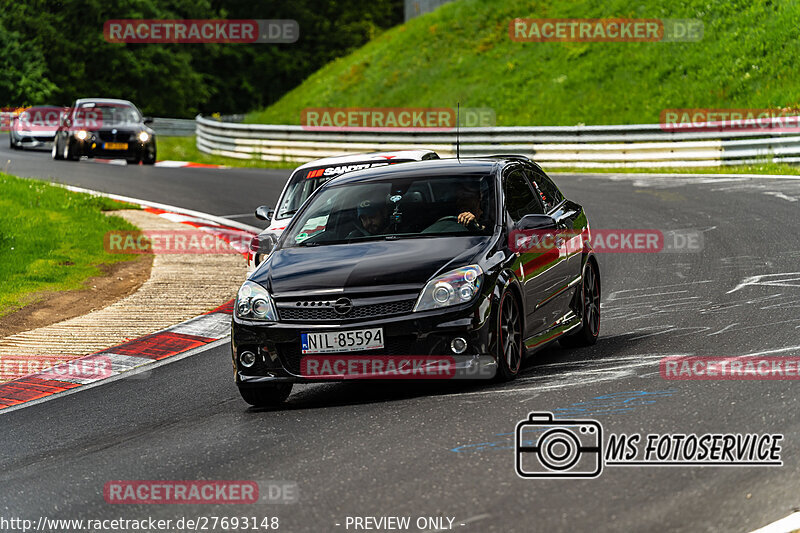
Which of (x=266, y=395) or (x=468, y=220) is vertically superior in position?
(x=468, y=220)

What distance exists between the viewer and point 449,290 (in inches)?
309

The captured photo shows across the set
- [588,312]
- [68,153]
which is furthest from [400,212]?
[68,153]

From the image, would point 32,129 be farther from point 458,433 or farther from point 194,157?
point 458,433

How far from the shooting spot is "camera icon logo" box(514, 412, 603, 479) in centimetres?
601

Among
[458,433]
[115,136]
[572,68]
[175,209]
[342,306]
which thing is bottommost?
[175,209]

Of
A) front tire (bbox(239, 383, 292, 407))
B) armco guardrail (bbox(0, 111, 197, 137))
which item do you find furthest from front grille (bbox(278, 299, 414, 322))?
armco guardrail (bbox(0, 111, 197, 137))

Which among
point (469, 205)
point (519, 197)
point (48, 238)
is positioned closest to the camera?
point (469, 205)

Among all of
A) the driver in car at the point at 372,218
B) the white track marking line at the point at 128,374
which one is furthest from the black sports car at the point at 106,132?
the driver in car at the point at 372,218

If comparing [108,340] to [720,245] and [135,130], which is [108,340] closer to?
[720,245]

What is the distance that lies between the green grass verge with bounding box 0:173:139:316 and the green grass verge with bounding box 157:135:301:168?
10512 millimetres

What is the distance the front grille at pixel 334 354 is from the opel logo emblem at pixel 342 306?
0.89 feet

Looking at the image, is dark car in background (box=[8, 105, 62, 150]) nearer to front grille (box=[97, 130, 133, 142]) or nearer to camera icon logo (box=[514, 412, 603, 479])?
front grille (box=[97, 130, 133, 142])

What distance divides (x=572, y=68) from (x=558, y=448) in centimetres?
3307

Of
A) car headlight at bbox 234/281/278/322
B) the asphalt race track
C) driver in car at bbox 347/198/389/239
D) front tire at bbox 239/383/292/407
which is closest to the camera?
the asphalt race track
